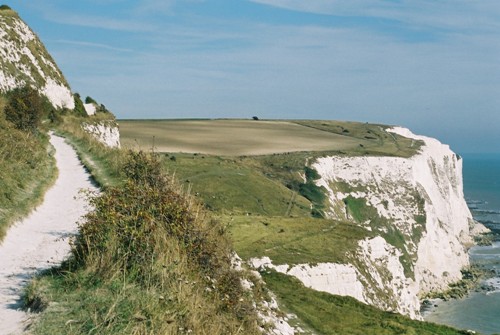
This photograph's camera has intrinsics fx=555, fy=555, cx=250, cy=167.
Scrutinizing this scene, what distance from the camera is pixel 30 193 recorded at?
752 inches

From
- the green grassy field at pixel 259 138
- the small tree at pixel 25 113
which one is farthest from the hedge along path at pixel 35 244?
the green grassy field at pixel 259 138

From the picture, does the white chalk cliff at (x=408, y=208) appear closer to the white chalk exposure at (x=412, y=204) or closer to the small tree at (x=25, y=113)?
the white chalk exposure at (x=412, y=204)

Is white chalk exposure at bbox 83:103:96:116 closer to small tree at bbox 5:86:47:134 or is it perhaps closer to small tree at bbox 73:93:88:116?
small tree at bbox 73:93:88:116

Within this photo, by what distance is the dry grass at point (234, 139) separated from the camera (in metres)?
119

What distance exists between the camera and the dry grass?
119375mm

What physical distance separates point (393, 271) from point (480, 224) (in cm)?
11185

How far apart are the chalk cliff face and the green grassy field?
31545 mm

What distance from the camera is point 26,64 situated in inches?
2589

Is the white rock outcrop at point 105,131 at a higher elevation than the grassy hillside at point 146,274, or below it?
higher

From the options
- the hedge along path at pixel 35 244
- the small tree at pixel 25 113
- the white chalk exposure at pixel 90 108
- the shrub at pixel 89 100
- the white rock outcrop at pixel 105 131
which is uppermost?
the shrub at pixel 89 100

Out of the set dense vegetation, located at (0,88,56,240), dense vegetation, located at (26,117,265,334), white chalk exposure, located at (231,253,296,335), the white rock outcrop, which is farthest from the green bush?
dense vegetation, located at (26,117,265,334)

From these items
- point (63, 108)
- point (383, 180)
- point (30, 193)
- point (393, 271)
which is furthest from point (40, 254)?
point (383, 180)

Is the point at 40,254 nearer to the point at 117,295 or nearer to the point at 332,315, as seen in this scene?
the point at 117,295

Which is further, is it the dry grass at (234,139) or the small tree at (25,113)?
the dry grass at (234,139)
